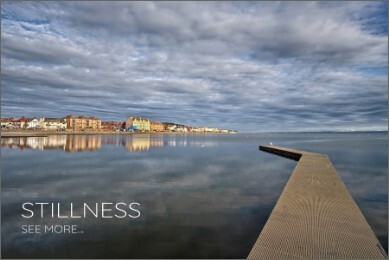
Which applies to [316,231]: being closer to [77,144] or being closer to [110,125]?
[77,144]

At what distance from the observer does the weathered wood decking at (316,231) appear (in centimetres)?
591

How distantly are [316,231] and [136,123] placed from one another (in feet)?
576

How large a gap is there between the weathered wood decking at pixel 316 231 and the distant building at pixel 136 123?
562ft

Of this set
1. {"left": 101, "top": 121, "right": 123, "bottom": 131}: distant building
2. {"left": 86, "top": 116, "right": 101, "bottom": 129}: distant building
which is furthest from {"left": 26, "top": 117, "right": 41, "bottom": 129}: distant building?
{"left": 101, "top": 121, "right": 123, "bottom": 131}: distant building

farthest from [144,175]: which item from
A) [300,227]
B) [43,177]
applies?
[300,227]

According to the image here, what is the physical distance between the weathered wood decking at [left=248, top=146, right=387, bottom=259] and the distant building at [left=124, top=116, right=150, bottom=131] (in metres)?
171

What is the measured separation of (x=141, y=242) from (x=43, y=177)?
13.0 metres

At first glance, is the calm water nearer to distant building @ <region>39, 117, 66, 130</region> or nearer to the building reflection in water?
the building reflection in water

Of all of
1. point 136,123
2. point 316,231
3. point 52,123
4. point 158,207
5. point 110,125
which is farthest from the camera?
point 110,125

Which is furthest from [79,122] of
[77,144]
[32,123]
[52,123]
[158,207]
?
[158,207]

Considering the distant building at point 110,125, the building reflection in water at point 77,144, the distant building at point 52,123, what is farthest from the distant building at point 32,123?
the building reflection in water at point 77,144

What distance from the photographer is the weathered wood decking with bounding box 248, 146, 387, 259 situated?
591 centimetres

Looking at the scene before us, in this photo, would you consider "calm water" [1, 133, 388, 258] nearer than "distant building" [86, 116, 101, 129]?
Yes

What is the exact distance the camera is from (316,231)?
7.10 metres
